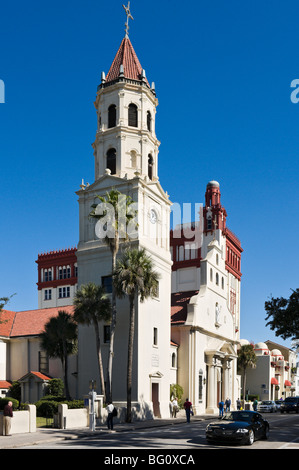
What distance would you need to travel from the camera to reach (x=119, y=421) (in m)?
36.4

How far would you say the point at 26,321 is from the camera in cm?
5553

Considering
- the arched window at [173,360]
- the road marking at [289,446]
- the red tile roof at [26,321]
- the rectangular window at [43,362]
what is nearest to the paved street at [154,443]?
the road marking at [289,446]

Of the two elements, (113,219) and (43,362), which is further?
(43,362)

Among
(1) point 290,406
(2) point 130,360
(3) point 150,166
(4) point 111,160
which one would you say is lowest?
(1) point 290,406

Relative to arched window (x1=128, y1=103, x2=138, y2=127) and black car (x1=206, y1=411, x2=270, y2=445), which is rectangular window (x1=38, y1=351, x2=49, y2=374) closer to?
arched window (x1=128, y1=103, x2=138, y2=127)

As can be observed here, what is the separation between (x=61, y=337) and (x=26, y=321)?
45.1ft

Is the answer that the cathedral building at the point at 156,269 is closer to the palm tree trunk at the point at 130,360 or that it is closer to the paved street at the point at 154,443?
the palm tree trunk at the point at 130,360

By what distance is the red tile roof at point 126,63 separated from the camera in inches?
1880

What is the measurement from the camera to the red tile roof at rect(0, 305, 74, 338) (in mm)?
53219

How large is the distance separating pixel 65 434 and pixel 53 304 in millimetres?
67108

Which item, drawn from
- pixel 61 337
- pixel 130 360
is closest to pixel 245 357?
pixel 61 337

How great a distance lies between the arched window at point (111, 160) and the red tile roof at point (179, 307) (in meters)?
15.8

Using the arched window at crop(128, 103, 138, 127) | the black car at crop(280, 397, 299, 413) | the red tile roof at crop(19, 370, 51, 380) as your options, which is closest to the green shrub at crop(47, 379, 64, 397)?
the red tile roof at crop(19, 370, 51, 380)

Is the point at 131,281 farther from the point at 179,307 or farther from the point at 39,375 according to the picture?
the point at 179,307
